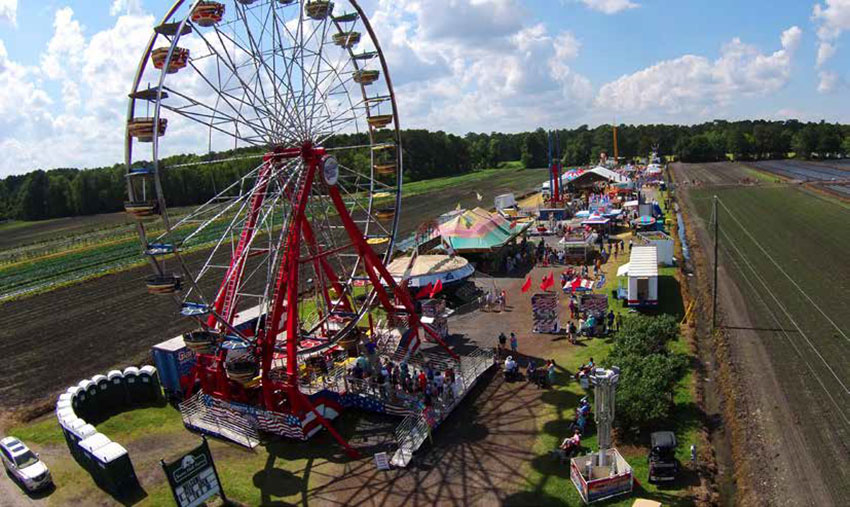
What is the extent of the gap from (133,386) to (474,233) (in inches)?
982

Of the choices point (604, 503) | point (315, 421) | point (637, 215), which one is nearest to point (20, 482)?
point (315, 421)

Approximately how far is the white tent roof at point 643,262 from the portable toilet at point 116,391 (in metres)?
24.9

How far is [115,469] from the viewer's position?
17141mm

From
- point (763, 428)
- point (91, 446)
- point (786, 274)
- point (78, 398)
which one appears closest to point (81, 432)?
point (91, 446)

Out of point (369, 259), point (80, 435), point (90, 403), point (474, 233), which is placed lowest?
point (90, 403)

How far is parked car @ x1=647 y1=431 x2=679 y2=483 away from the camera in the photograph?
15883mm

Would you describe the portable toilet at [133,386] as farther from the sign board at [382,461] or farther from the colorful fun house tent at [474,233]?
the colorful fun house tent at [474,233]

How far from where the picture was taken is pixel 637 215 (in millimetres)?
55250

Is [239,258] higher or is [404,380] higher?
[239,258]

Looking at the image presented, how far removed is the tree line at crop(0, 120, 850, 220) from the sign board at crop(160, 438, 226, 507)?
63.7 meters

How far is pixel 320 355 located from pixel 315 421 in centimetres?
408

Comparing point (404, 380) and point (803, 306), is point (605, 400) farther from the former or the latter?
point (803, 306)

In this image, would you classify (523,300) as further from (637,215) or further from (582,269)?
(637,215)

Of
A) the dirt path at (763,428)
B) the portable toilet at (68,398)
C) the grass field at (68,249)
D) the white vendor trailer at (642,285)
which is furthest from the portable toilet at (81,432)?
the grass field at (68,249)
